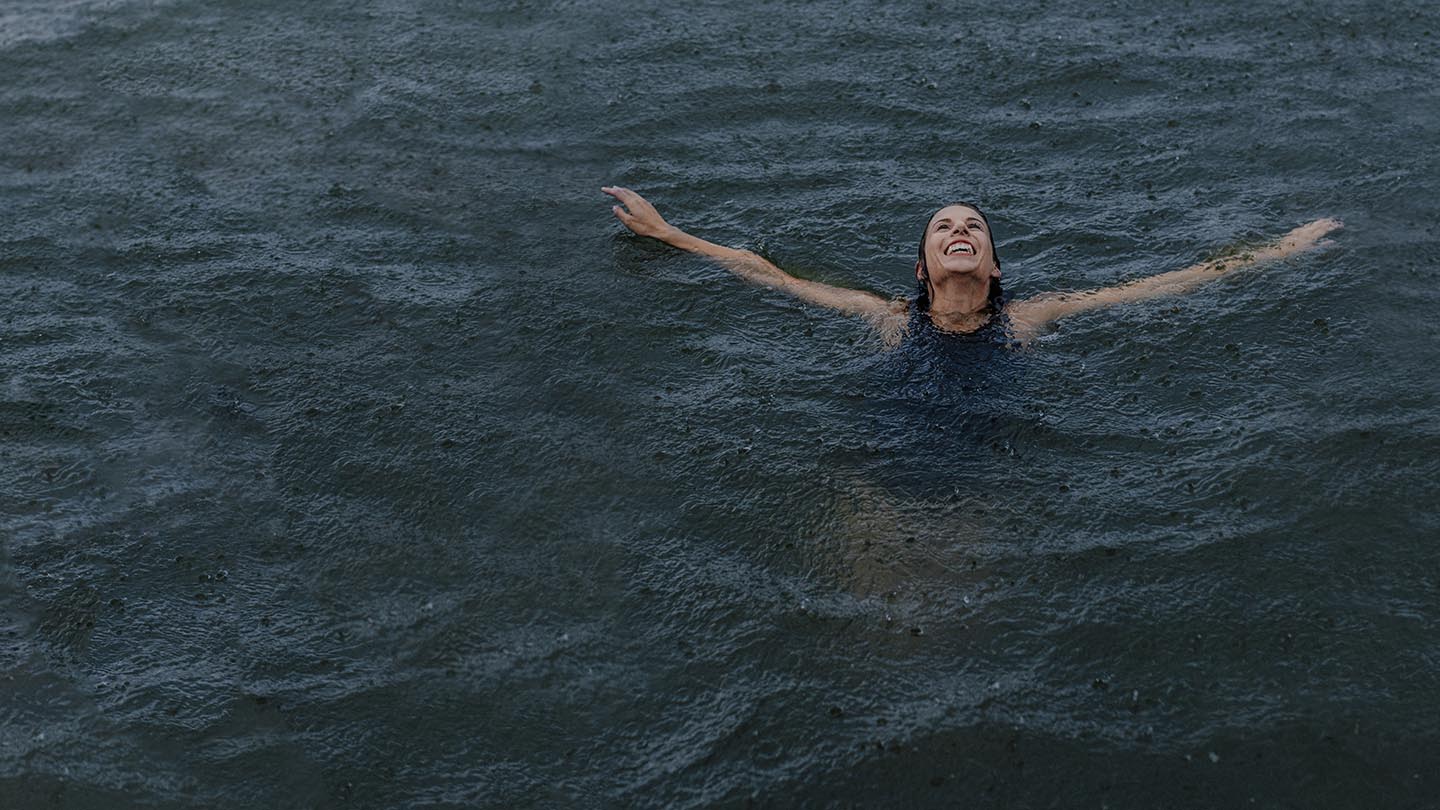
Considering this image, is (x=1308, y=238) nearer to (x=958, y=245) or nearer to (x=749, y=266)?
(x=958, y=245)

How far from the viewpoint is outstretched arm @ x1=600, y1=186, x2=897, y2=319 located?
912 centimetres

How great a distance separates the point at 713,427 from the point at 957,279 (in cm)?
168

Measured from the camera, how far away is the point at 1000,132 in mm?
11102

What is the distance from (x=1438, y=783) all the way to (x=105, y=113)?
10808 mm

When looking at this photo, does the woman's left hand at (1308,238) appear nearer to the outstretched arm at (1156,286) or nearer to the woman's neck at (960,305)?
the outstretched arm at (1156,286)

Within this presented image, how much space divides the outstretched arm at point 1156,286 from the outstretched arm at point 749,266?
846 millimetres

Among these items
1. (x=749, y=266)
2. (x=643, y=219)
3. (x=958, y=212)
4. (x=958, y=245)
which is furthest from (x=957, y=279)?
(x=643, y=219)

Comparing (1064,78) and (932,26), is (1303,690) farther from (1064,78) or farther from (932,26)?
(932,26)

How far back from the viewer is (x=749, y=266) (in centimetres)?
952

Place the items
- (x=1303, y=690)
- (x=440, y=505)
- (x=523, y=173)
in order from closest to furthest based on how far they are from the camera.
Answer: (x=1303, y=690) < (x=440, y=505) < (x=523, y=173)

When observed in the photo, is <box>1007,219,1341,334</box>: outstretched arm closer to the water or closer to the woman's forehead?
the water

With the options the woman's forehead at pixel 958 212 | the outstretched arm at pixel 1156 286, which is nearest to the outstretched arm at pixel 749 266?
the woman's forehead at pixel 958 212

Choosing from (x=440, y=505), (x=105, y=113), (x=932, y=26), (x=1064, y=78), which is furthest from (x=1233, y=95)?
(x=105, y=113)

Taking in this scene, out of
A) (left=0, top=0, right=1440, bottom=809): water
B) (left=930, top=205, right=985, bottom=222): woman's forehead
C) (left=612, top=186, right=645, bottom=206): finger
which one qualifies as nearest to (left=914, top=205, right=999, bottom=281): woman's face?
(left=930, top=205, right=985, bottom=222): woman's forehead
